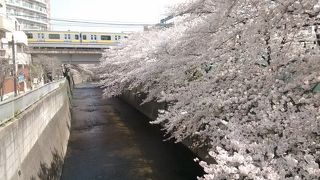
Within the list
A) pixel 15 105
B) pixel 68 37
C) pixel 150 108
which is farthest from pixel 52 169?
pixel 68 37

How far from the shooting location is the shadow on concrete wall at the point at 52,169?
11.2m

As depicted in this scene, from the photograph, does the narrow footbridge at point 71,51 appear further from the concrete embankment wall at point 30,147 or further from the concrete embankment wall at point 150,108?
the concrete embankment wall at point 30,147

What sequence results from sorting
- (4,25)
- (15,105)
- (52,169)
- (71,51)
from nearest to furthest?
1. (15,105)
2. (52,169)
3. (4,25)
4. (71,51)

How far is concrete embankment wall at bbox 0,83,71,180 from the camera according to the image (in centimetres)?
823

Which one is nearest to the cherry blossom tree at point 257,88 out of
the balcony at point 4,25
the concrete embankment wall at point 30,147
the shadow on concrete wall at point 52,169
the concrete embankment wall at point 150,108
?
the concrete embankment wall at point 30,147

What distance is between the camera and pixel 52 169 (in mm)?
12906

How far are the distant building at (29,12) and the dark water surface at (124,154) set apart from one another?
50.4 meters

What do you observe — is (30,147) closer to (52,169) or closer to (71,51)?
(52,169)

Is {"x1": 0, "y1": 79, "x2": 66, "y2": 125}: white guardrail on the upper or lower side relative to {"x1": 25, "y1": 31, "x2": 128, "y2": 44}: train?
lower

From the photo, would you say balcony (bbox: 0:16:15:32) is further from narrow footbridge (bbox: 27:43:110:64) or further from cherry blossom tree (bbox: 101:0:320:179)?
cherry blossom tree (bbox: 101:0:320:179)

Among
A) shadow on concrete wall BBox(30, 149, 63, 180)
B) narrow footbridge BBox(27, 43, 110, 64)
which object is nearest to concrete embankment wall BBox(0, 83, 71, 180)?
shadow on concrete wall BBox(30, 149, 63, 180)

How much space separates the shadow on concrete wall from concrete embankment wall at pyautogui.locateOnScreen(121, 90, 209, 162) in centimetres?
542

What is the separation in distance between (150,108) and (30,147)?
16.3m

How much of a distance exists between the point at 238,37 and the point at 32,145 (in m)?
7.20
